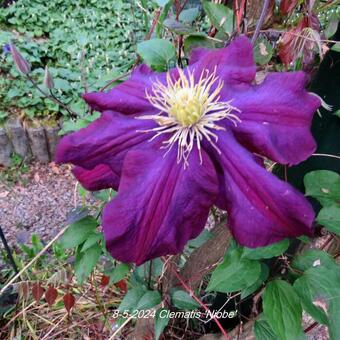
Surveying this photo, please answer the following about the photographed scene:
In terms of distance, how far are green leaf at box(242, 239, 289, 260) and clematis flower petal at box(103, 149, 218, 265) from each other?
12cm

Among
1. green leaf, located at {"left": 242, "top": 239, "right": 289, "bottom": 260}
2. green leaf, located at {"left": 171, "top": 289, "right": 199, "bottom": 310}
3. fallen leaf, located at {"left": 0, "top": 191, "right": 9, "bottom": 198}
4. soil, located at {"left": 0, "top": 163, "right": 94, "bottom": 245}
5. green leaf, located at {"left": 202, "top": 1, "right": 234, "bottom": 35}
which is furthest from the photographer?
fallen leaf, located at {"left": 0, "top": 191, "right": 9, "bottom": 198}

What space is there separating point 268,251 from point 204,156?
0.17 meters

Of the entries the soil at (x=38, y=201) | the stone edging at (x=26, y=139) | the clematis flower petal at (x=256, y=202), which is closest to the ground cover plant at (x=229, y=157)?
the clematis flower petal at (x=256, y=202)

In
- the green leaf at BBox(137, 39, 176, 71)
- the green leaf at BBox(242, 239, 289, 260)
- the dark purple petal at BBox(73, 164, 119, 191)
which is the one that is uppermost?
the green leaf at BBox(137, 39, 176, 71)

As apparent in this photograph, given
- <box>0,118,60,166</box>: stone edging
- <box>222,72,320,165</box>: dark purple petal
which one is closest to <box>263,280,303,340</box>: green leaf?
<box>222,72,320,165</box>: dark purple petal

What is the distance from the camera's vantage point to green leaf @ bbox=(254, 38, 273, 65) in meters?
0.62

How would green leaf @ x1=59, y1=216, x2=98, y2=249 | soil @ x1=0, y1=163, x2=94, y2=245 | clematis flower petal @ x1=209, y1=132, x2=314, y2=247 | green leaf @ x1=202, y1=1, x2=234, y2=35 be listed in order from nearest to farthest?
clematis flower petal @ x1=209, y1=132, x2=314, y2=247 < green leaf @ x1=202, y1=1, x2=234, y2=35 < green leaf @ x1=59, y1=216, x2=98, y2=249 < soil @ x1=0, y1=163, x2=94, y2=245

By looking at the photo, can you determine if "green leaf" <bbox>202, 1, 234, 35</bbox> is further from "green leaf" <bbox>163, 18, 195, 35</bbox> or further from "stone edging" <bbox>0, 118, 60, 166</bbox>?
"stone edging" <bbox>0, 118, 60, 166</bbox>

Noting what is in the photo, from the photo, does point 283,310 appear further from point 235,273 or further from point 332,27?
point 332,27

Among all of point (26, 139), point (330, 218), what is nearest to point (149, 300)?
point (330, 218)

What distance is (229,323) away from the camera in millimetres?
1042

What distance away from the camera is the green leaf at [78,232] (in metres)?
0.74

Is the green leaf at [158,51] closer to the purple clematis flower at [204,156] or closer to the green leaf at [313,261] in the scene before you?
the purple clematis flower at [204,156]

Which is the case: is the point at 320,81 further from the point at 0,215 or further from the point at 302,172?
the point at 0,215
